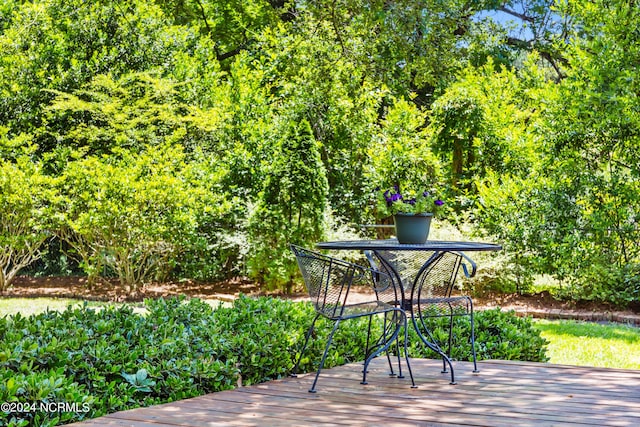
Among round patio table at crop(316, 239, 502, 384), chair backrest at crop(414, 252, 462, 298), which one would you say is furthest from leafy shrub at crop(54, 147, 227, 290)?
chair backrest at crop(414, 252, 462, 298)

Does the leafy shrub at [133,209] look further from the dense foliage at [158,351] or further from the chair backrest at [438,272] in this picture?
the chair backrest at [438,272]

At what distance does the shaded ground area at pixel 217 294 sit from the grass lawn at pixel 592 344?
37cm

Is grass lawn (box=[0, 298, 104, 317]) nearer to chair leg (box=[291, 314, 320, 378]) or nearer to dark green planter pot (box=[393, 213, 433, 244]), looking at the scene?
chair leg (box=[291, 314, 320, 378])

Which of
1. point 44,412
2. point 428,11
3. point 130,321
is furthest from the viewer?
point 428,11

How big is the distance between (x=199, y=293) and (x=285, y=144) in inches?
92.2

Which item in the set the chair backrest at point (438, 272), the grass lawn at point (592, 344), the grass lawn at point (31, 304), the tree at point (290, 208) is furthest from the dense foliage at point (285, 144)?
the chair backrest at point (438, 272)

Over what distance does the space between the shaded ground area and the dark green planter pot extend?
4356 millimetres

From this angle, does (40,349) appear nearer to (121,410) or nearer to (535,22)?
(121,410)

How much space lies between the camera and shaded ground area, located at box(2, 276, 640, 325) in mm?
7895

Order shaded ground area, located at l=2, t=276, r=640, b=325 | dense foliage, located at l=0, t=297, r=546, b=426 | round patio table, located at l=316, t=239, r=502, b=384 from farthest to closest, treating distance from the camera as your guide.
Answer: shaded ground area, located at l=2, t=276, r=640, b=325
round patio table, located at l=316, t=239, r=502, b=384
dense foliage, located at l=0, t=297, r=546, b=426

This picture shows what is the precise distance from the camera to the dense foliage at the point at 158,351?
288cm

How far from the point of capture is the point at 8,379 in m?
2.77

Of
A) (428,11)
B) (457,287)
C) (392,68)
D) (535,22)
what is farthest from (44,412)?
(535,22)

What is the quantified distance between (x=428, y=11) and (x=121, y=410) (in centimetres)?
482
